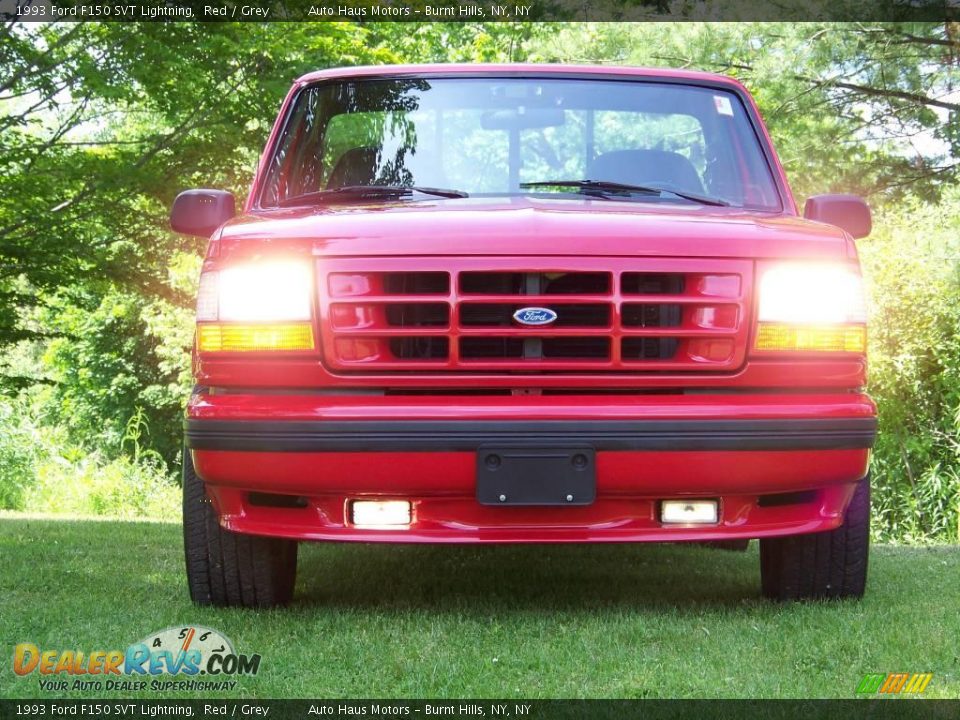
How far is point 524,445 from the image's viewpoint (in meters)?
3.72

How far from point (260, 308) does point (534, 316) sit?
0.84 metres

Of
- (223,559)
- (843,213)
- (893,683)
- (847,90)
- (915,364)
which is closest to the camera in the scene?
(893,683)

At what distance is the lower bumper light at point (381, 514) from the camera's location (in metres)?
3.96

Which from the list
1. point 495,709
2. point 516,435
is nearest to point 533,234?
point 516,435

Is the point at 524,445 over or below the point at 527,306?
Answer: below

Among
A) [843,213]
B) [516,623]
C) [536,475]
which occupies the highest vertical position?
[843,213]

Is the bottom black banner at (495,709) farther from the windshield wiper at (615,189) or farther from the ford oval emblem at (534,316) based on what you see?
the windshield wiper at (615,189)

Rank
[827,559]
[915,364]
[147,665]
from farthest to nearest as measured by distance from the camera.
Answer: [915,364]
[827,559]
[147,665]

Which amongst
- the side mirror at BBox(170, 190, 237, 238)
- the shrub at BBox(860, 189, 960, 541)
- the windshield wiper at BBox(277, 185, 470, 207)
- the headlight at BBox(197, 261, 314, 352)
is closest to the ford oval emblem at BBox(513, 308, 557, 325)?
the headlight at BBox(197, 261, 314, 352)

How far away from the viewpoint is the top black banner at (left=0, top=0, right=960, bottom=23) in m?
12.1

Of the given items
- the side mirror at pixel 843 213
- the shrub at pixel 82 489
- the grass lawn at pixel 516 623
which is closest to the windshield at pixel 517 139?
the side mirror at pixel 843 213

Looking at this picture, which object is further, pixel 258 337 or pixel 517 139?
pixel 517 139

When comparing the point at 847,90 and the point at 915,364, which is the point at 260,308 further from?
the point at 847,90

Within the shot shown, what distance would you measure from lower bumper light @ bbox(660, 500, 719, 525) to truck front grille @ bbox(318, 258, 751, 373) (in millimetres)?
451
